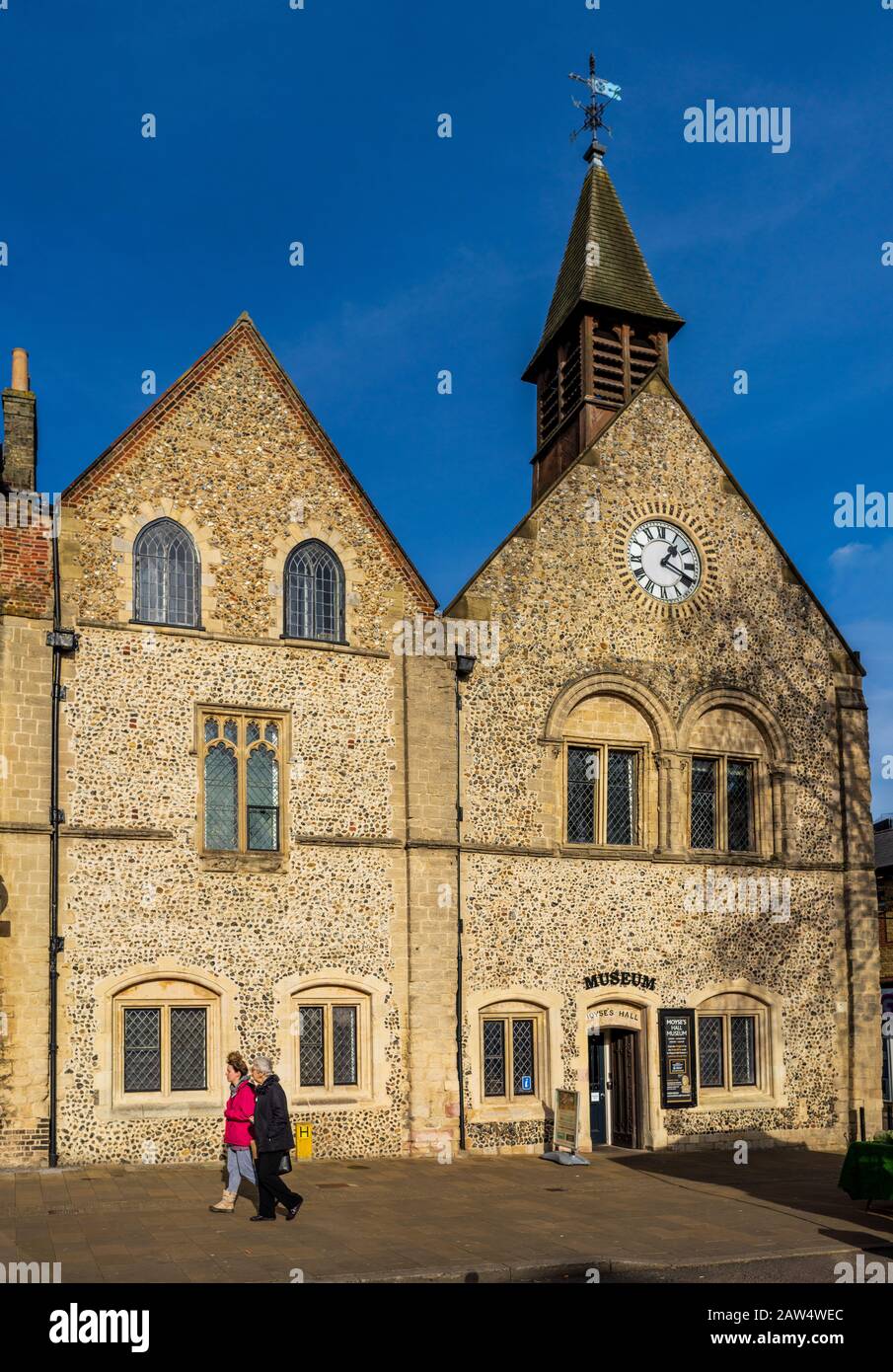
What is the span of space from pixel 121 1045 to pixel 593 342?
17.1m

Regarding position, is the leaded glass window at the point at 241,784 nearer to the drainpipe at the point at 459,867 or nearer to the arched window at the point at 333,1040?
the arched window at the point at 333,1040

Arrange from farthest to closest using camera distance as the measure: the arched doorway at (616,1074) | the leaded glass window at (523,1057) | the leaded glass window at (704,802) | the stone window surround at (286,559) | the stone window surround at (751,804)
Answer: the leaded glass window at (704,802) → the stone window surround at (751,804) → the arched doorway at (616,1074) → the leaded glass window at (523,1057) → the stone window surround at (286,559)

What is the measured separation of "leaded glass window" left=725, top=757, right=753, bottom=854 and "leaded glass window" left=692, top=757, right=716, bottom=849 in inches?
11.4

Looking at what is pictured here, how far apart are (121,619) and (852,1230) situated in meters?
12.9

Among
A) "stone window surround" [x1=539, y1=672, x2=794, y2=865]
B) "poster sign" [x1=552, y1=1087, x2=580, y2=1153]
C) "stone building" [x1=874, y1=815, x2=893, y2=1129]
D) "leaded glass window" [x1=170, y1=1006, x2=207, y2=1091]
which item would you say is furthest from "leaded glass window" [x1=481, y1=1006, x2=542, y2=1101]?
"stone building" [x1=874, y1=815, x2=893, y2=1129]

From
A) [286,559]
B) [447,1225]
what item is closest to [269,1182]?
[447,1225]

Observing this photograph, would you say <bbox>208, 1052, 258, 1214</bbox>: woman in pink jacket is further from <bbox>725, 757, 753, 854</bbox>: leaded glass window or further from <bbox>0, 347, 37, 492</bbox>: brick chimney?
<bbox>725, 757, 753, 854</bbox>: leaded glass window

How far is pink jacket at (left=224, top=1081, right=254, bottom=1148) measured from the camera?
48.1 ft

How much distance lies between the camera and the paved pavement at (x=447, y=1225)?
39.7ft

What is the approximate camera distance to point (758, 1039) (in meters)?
23.4

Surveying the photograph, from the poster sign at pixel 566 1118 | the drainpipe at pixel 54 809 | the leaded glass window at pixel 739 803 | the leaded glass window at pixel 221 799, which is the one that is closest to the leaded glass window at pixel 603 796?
the leaded glass window at pixel 739 803

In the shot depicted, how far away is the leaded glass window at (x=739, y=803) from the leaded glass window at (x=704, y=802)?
0.29m

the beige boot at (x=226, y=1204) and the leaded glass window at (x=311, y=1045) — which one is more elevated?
the leaded glass window at (x=311, y=1045)

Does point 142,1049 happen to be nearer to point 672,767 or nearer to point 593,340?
point 672,767
